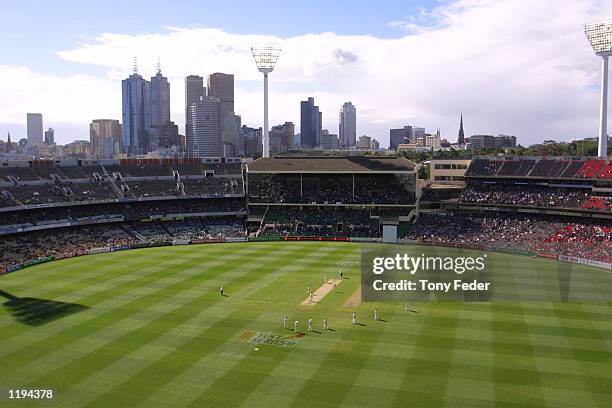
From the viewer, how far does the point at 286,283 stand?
45469mm

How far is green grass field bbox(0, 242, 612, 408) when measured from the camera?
24453 millimetres

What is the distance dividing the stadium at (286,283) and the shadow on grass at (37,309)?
8.8 inches

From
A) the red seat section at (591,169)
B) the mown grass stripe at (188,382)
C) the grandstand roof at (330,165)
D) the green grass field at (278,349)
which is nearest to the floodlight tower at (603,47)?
the red seat section at (591,169)

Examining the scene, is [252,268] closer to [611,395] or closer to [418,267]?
[418,267]

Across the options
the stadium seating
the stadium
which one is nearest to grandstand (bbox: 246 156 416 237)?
the stadium

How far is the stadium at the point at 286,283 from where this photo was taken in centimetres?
2586

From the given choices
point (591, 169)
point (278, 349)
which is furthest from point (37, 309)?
point (591, 169)

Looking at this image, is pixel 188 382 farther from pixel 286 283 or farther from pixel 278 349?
pixel 286 283

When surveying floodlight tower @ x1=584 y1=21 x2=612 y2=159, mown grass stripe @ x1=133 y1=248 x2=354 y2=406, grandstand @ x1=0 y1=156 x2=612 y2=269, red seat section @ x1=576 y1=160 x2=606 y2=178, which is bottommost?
mown grass stripe @ x1=133 y1=248 x2=354 y2=406

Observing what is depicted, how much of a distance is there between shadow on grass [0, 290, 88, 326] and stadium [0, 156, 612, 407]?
0.73ft

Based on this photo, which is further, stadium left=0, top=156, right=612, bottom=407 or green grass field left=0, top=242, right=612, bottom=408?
stadium left=0, top=156, right=612, bottom=407

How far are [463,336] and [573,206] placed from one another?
40264 mm

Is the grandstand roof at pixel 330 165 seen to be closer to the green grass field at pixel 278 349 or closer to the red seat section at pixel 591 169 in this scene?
the red seat section at pixel 591 169

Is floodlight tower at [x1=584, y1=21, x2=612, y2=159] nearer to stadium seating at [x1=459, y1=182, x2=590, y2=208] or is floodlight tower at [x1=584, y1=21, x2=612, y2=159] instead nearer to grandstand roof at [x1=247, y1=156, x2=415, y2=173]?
stadium seating at [x1=459, y1=182, x2=590, y2=208]
